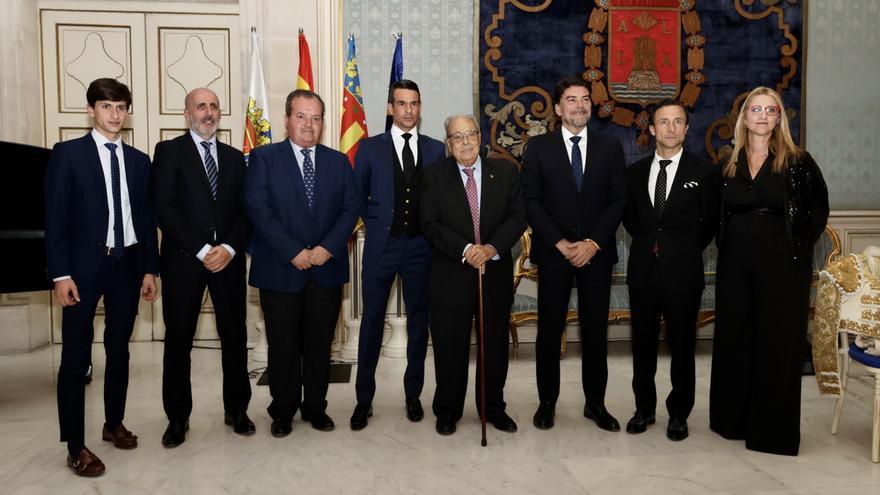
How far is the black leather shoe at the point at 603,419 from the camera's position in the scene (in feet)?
11.9

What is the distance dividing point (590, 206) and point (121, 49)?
4523 mm

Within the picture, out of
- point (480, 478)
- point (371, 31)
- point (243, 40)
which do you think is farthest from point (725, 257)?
point (243, 40)

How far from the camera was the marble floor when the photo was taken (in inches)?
115

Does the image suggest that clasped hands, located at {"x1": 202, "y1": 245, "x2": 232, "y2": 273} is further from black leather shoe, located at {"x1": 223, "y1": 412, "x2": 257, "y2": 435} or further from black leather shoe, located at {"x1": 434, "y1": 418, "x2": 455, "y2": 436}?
black leather shoe, located at {"x1": 434, "y1": 418, "x2": 455, "y2": 436}

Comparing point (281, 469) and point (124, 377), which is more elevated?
point (124, 377)

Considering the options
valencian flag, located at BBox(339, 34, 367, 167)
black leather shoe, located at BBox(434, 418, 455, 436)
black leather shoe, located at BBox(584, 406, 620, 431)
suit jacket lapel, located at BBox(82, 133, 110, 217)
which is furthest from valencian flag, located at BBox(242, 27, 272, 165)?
black leather shoe, located at BBox(584, 406, 620, 431)

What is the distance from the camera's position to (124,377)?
3.32 m

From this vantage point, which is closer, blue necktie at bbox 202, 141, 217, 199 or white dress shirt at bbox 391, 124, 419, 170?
blue necktie at bbox 202, 141, 217, 199

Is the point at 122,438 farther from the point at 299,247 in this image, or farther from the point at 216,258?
the point at 299,247

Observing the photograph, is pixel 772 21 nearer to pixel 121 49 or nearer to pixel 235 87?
pixel 235 87

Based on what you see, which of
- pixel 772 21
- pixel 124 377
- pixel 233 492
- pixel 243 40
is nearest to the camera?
pixel 233 492

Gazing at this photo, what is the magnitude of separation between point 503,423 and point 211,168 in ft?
6.17

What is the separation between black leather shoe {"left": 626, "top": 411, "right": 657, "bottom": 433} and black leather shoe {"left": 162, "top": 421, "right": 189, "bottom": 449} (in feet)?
7.07

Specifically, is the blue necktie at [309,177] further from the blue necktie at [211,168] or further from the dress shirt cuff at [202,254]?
the dress shirt cuff at [202,254]
